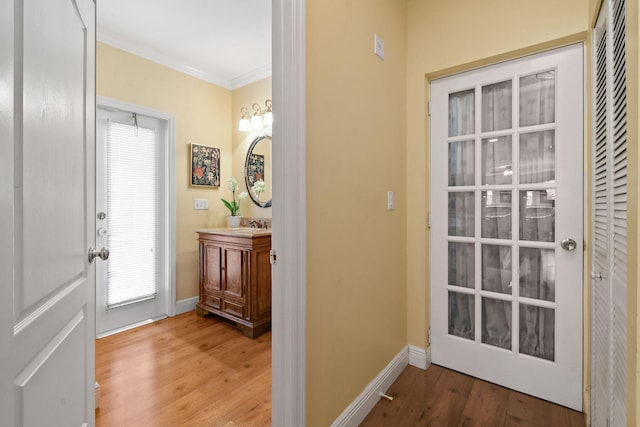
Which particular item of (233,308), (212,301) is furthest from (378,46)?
(212,301)

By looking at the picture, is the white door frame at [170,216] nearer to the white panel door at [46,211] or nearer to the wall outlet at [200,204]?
the wall outlet at [200,204]

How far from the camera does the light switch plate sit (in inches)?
68.4

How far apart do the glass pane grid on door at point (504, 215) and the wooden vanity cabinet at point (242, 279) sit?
59.1 inches

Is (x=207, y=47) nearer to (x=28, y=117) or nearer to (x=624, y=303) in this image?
(x=28, y=117)

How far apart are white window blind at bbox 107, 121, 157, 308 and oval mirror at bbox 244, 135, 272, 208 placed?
3.08 ft

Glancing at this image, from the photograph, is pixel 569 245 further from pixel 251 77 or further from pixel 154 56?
pixel 154 56

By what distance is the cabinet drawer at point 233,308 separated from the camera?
8.78ft

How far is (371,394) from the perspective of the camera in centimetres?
169

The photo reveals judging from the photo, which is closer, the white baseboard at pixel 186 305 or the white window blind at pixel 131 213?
the white window blind at pixel 131 213

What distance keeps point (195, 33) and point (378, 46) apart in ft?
5.80

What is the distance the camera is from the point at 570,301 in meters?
1.68

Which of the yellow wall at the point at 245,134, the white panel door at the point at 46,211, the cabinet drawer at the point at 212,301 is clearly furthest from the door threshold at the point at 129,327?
the white panel door at the point at 46,211

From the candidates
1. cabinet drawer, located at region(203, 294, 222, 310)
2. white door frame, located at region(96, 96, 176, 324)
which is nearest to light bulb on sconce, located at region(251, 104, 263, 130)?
white door frame, located at region(96, 96, 176, 324)

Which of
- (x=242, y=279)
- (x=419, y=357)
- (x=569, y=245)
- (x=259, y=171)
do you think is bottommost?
(x=419, y=357)
